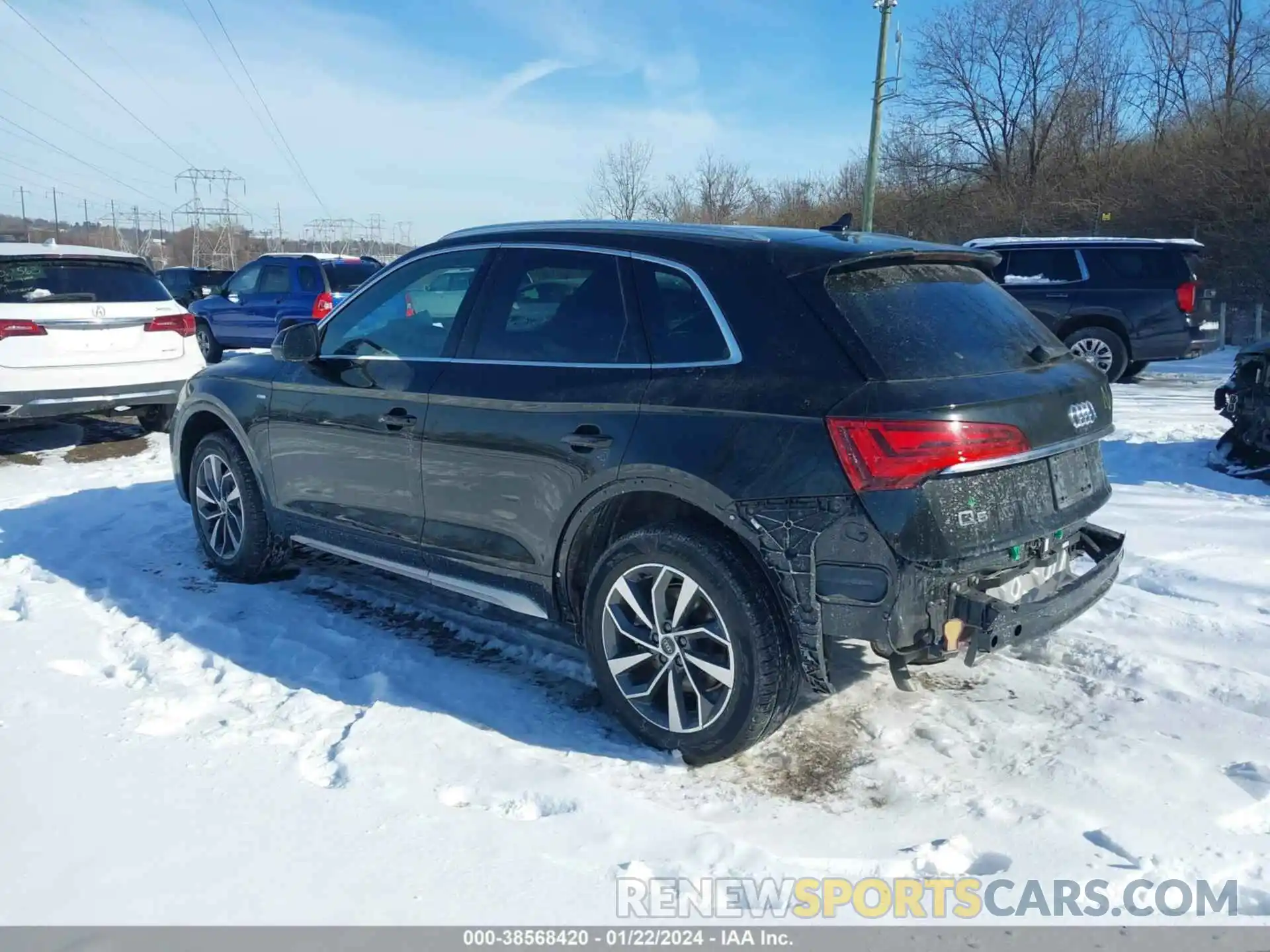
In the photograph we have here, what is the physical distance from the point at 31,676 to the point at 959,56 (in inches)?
1429

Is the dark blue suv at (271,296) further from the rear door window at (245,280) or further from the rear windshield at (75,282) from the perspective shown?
the rear windshield at (75,282)

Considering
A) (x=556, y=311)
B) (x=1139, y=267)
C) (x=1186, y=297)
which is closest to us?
(x=556, y=311)

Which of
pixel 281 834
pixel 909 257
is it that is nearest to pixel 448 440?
pixel 281 834

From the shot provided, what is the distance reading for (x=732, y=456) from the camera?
3.14 metres

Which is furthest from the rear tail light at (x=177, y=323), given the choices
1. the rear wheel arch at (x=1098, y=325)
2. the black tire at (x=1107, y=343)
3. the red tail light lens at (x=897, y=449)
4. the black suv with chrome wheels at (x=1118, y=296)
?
the black tire at (x=1107, y=343)

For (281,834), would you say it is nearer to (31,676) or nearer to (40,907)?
(40,907)

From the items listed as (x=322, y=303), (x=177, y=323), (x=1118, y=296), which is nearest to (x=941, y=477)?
(x=177, y=323)

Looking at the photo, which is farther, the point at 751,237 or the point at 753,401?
the point at 751,237

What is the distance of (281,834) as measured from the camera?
2.90 m

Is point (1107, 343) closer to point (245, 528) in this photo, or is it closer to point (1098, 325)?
point (1098, 325)

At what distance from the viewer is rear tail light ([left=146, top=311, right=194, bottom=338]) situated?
28.6 feet

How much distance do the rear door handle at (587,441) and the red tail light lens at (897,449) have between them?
2.83 feet

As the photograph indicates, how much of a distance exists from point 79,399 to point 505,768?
6514 millimetres

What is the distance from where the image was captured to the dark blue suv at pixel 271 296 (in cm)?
1488
